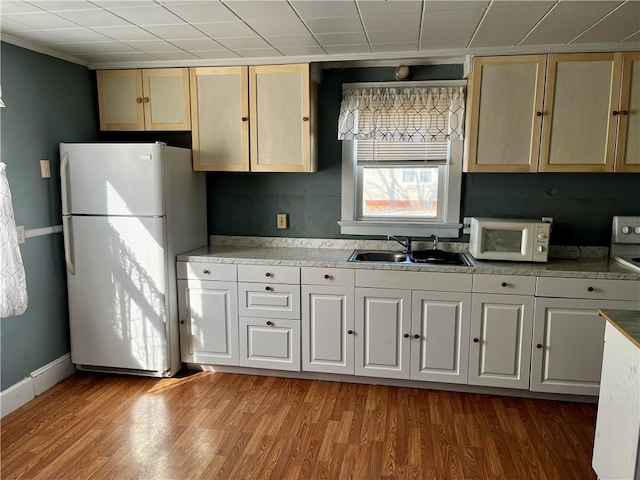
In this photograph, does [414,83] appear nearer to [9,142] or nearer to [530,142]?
[530,142]

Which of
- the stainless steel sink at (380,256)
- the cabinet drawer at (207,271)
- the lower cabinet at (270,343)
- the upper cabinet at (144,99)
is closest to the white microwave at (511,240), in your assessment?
the stainless steel sink at (380,256)

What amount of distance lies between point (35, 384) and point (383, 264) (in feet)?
7.75

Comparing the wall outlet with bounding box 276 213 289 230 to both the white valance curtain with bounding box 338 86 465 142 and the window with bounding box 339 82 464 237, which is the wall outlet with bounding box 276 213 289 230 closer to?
the window with bounding box 339 82 464 237

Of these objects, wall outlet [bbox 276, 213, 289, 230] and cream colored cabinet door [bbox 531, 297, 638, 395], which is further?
wall outlet [bbox 276, 213, 289, 230]

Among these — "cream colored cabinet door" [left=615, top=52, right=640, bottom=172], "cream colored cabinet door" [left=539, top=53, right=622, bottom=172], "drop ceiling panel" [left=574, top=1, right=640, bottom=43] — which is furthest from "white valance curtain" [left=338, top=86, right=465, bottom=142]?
"cream colored cabinet door" [left=615, top=52, right=640, bottom=172]

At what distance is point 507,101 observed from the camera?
2.88 m

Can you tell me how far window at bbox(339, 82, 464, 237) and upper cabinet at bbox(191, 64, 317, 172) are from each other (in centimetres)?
37

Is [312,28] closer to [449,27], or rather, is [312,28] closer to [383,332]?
[449,27]

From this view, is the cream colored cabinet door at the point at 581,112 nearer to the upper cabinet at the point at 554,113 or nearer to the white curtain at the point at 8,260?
the upper cabinet at the point at 554,113

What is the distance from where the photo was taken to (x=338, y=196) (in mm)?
3459

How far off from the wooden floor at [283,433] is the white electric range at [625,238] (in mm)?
1053

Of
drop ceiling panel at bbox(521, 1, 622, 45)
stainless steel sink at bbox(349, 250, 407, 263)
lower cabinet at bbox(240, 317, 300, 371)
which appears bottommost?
lower cabinet at bbox(240, 317, 300, 371)

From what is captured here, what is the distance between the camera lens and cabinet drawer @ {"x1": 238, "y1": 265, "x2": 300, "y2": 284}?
3.03 m

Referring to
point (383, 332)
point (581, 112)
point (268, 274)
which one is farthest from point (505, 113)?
point (268, 274)
